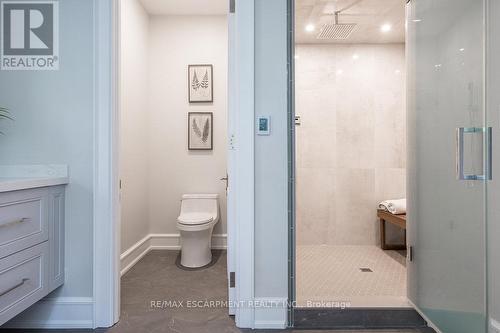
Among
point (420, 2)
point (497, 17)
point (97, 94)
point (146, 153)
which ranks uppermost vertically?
point (420, 2)

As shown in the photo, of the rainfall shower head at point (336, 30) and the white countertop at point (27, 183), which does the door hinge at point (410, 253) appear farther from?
the white countertop at point (27, 183)

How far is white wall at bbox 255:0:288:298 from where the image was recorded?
171 cm

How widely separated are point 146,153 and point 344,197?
2.34 m

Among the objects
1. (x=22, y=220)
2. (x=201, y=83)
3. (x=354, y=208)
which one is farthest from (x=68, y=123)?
(x=354, y=208)

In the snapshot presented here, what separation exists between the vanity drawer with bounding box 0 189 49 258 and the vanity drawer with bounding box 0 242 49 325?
0.05 metres

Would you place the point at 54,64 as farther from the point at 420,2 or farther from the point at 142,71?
the point at 420,2

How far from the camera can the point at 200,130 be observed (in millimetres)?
3215

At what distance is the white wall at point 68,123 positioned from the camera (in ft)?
5.66

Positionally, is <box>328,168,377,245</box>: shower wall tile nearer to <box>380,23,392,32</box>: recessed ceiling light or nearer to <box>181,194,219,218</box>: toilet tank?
<box>181,194,219,218</box>: toilet tank

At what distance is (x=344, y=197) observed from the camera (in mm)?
3186

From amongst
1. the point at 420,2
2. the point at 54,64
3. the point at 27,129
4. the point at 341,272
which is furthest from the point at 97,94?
the point at 341,272

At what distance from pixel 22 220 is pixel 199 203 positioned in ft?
5.72

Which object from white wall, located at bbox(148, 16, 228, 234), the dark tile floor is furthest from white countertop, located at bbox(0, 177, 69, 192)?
white wall, located at bbox(148, 16, 228, 234)

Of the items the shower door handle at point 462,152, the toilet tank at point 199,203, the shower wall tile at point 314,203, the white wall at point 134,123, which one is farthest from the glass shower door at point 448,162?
the white wall at point 134,123
